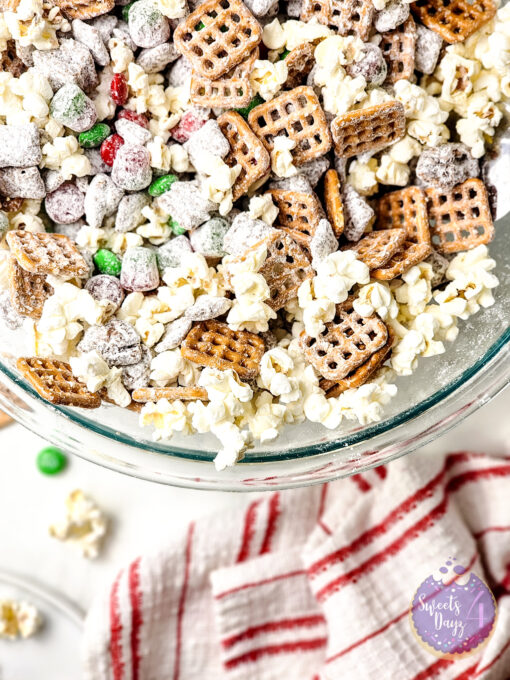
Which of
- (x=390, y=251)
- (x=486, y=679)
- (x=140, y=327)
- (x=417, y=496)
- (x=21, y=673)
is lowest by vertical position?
(x=21, y=673)

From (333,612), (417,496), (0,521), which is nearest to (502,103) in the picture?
(417,496)

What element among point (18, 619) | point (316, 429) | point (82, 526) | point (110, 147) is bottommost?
point (18, 619)

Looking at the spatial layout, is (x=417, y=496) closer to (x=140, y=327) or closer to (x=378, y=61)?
(x=140, y=327)

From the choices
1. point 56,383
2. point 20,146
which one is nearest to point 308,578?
point 56,383

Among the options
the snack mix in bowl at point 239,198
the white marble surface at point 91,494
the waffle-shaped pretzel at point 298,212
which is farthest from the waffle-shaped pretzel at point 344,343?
the white marble surface at point 91,494

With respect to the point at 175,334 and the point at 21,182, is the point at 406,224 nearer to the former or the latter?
the point at 175,334
